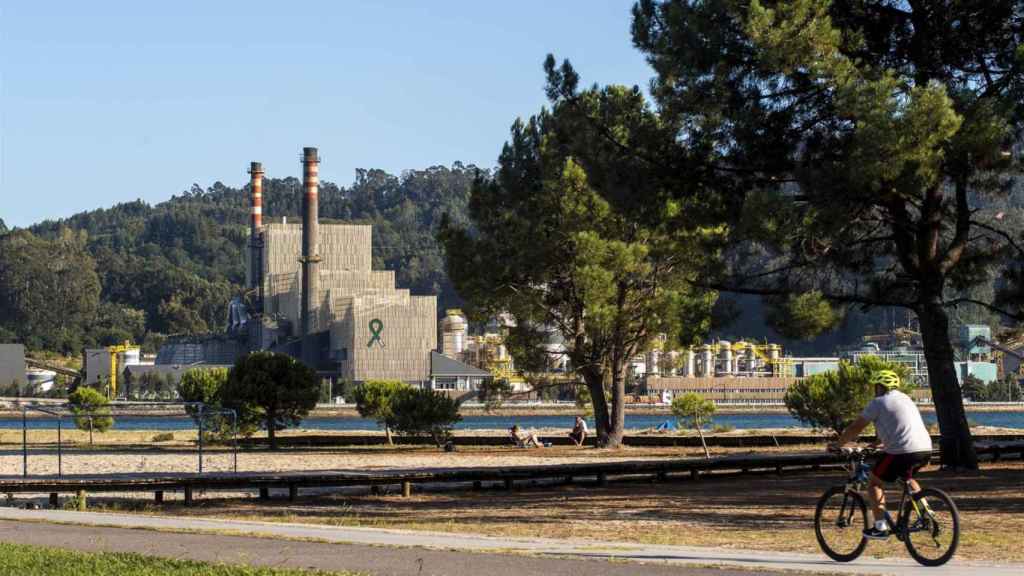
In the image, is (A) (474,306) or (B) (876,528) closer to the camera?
(B) (876,528)

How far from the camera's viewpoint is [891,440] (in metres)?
12.4

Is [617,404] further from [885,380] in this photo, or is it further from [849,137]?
[885,380]

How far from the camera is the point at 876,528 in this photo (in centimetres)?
1256

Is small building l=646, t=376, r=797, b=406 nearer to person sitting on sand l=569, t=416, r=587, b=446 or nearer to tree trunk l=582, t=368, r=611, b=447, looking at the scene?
person sitting on sand l=569, t=416, r=587, b=446

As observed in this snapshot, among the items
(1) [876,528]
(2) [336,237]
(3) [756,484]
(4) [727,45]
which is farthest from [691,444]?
(2) [336,237]

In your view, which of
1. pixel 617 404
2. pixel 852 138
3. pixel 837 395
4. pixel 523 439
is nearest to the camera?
pixel 852 138

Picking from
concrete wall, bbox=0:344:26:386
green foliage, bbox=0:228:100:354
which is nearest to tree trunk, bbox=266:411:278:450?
concrete wall, bbox=0:344:26:386

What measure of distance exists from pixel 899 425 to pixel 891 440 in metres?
0.14

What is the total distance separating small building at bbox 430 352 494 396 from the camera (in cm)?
13825

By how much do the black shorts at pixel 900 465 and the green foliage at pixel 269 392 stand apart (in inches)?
1637

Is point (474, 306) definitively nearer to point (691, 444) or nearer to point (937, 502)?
point (691, 444)

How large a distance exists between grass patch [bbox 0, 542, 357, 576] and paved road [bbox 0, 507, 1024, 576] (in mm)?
542

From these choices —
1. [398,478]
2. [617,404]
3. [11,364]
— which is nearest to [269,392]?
[617,404]

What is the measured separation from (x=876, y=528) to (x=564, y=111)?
17416mm
